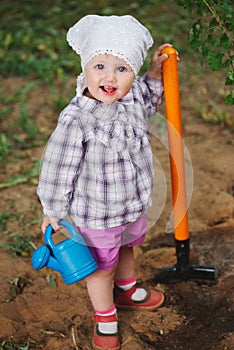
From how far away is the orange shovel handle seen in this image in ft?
7.50

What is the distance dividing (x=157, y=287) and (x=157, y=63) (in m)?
0.96

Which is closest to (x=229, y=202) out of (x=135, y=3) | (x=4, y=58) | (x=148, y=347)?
(x=148, y=347)

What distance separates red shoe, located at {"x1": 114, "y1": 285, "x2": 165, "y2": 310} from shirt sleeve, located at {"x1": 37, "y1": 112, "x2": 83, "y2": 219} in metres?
0.58

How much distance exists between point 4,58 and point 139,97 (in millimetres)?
2743

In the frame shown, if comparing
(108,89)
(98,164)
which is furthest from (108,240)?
(108,89)

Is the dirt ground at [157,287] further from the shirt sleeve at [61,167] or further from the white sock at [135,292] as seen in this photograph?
the shirt sleeve at [61,167]

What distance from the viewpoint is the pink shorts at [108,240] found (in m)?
2.23

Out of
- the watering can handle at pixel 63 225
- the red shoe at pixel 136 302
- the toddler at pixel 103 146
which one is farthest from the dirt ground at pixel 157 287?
the watering can handle at pixel 63 225

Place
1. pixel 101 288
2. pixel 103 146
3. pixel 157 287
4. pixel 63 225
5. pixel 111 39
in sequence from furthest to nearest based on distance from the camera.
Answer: pixel 157 287 < pixel 101 288 < pixel 63 225 < pixel 103 146 < pixel 111 39

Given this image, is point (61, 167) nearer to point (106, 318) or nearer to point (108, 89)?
point (108, 89)

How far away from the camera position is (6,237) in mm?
2986

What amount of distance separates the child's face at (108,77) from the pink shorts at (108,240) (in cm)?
47

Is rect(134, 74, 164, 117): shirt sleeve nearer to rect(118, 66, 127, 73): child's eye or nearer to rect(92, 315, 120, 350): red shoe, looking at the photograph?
rect(118, 66, 127, 73): child's eye

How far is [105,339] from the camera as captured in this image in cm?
237
